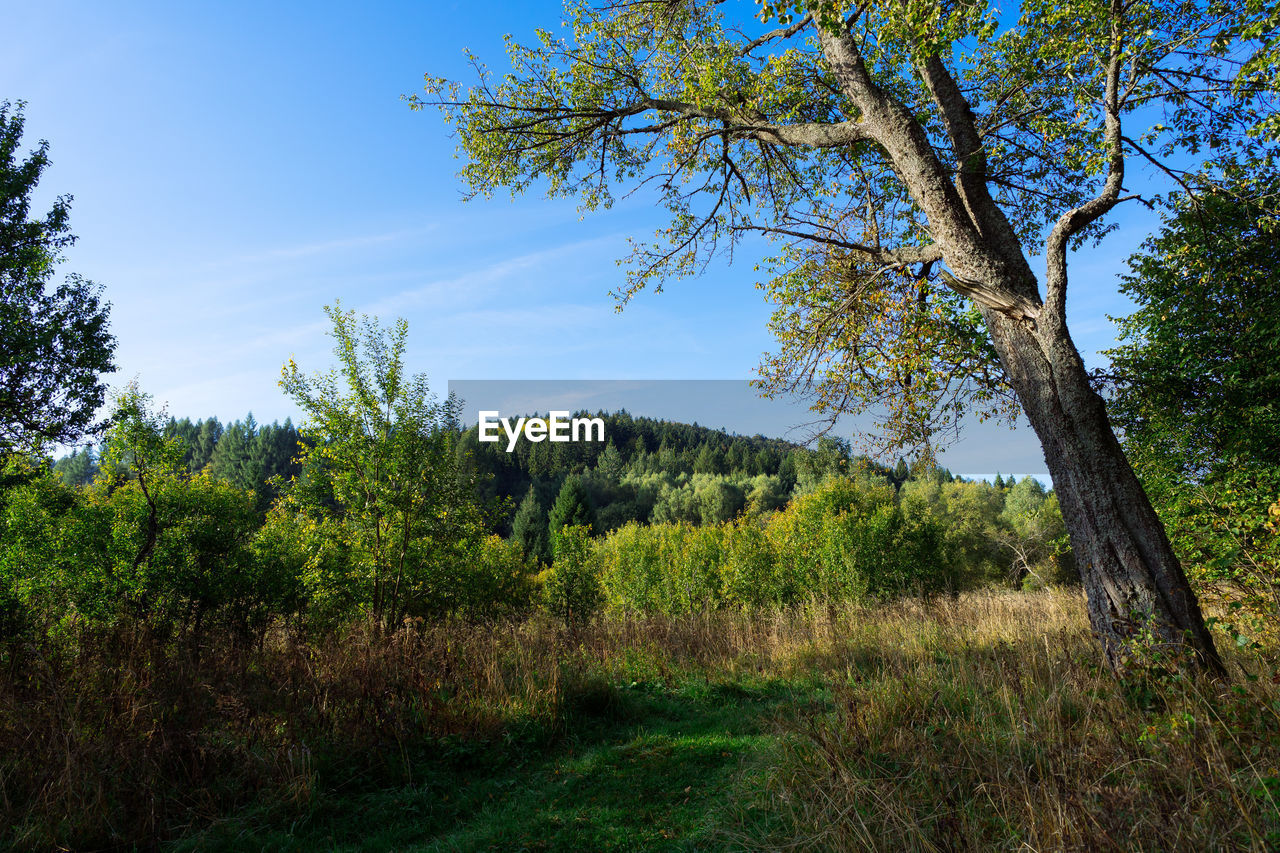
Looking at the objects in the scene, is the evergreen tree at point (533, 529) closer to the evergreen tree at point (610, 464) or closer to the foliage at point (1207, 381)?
the evergreen tree at point (610, 464)

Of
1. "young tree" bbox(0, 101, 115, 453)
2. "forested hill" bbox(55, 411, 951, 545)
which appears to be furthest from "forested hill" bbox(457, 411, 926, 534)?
"young tree" bbox(0, 101, 115, 453)

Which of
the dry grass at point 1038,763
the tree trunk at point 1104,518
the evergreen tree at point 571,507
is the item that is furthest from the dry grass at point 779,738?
the evergreen tree at point 571,507

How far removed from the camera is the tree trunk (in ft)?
14.6

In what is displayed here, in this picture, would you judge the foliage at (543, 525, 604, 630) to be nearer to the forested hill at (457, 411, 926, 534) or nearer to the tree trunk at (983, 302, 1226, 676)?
the tree trunk at (983, 302, 1226, 676)

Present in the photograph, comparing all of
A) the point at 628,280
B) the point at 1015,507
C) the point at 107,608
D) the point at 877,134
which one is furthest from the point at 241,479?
the point at 1015,507

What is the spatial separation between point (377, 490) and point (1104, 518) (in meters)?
11.3

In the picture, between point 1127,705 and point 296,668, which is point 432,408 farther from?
point 1127,705

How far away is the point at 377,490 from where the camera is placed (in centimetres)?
1158

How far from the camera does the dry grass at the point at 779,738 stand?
2.77 m

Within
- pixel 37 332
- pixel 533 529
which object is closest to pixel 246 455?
pixel 533 529

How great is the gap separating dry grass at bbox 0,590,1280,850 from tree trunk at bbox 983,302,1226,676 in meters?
0.39

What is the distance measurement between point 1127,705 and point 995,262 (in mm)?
3942

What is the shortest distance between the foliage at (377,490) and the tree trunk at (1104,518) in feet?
33.8

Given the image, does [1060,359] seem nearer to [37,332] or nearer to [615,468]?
[37,332]
